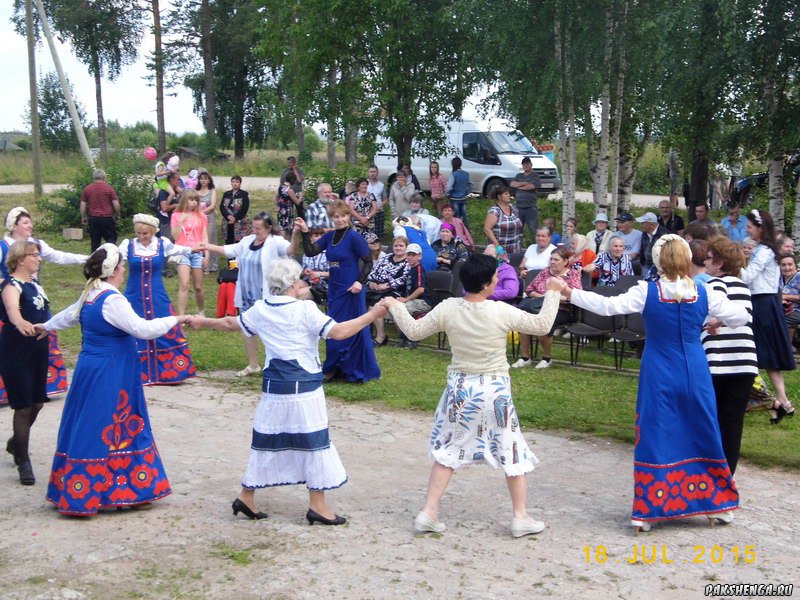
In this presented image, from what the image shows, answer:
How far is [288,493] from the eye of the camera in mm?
7242

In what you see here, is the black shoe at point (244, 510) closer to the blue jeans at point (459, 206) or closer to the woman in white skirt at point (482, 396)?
the woman in white skirt at point (482, 396)

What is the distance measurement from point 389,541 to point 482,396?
1062 mm

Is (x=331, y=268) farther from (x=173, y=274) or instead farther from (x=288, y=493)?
(x=173, y=274)

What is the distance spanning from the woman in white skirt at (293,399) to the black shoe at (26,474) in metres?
1.94

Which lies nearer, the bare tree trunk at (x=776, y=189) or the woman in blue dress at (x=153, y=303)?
the woman in blue dress at (x=153, y=303)

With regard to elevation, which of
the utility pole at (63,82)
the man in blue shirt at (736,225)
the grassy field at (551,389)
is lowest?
the grassy field at (551,389)

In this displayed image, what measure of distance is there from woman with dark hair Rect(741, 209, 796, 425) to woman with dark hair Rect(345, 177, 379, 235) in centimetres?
919

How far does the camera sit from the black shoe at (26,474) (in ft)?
24.5

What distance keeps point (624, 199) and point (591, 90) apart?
4.39m

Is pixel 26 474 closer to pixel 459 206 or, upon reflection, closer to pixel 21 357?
pixel 21 357

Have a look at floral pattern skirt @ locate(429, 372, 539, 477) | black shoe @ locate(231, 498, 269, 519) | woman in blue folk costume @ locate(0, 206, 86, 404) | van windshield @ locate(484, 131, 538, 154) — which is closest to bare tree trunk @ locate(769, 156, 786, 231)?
van windshield @ locate(484, 131, 538, 154)

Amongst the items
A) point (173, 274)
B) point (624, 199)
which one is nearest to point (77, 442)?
point (173, 274)

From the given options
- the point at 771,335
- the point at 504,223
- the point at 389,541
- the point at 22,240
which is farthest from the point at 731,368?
the point at 504,223

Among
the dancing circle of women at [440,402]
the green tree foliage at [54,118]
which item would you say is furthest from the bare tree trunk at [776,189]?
the green tree foliage at [54,118]
